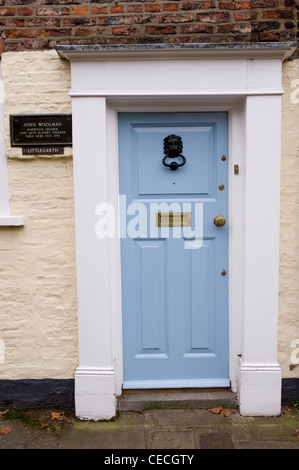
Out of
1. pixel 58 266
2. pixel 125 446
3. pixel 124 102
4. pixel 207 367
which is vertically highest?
pixel 124 102

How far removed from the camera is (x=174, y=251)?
11.0 ft

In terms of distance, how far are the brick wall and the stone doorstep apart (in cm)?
296

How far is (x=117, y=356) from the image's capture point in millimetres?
3332

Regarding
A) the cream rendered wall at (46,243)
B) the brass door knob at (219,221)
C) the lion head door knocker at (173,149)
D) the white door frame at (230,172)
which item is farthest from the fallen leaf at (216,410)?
the lion head door knocker at (173,149)

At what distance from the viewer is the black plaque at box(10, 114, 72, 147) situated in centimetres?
309

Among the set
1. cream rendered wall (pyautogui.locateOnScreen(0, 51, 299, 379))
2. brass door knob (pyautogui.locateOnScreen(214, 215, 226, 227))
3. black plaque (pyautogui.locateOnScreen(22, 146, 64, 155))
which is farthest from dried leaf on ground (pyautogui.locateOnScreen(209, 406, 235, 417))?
black plaque (pyautogui.locateOnScreen(22, 146, 64, 155))

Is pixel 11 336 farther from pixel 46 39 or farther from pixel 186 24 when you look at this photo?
pixel 186 24

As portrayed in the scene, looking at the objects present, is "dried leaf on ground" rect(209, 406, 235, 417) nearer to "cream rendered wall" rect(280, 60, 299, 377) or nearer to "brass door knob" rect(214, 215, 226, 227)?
"cream rendered wall" rect(280, 60, 299, 377)

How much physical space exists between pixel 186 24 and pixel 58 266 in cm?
222

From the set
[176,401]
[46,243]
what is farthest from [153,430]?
[46,243]

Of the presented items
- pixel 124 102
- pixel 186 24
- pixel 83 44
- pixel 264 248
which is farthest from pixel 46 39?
pixel 264 248

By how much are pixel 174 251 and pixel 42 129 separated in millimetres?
1493

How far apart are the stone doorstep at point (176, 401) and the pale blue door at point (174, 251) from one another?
8cm

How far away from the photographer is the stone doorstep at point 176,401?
3.25 m
